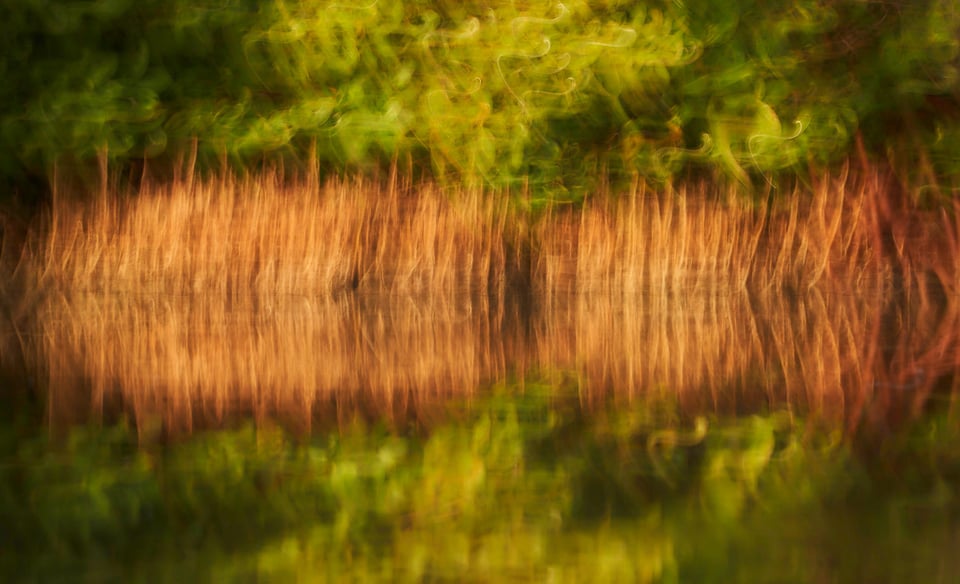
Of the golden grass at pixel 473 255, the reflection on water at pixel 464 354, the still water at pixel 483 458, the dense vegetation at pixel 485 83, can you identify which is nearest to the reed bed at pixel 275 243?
the golden grass at pixel 473 255

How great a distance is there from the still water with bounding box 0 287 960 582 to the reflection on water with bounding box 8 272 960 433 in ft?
0.07

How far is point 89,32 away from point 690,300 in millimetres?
3886

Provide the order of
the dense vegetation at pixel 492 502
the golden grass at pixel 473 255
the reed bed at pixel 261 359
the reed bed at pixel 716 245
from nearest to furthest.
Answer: the dense vegetation at pixel 492 502 < the reed bed at pixel 261 359 < the golden grass at pixel 473 255 < the reed bed at pixel 716 245

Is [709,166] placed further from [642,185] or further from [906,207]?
[906,207]

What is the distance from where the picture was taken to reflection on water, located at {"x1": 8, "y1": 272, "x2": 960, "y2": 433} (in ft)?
11.1

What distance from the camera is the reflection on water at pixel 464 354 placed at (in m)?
3.38

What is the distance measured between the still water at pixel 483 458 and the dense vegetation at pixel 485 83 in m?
2.81

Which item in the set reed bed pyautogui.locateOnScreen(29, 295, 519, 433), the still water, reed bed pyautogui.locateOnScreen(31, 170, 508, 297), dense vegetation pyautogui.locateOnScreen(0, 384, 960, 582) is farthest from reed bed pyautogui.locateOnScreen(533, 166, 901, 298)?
dense vegetation pyautogui.locateOnScreen(0, 384, 960, 582)

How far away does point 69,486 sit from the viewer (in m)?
2.34

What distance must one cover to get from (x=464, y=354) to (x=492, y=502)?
254cm

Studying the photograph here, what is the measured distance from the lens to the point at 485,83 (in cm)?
793

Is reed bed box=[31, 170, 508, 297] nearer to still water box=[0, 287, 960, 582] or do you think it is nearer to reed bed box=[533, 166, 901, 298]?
reed bed box=[533, 166, 901, 298]

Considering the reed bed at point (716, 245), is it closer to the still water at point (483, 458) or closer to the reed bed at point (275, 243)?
the reed bed at point (275, 243)

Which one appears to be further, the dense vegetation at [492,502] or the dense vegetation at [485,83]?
the dense vegetation at [485,83]
